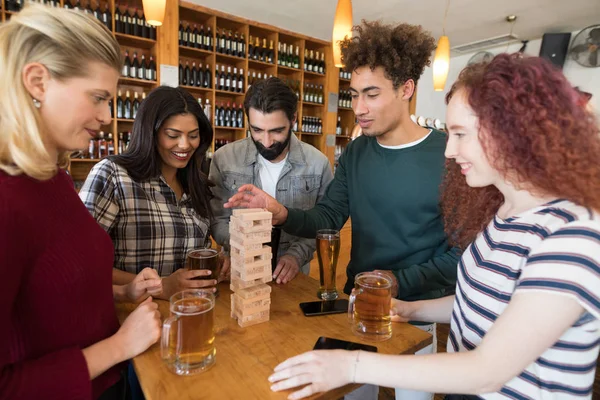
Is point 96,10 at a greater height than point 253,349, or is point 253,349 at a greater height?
point 96,10

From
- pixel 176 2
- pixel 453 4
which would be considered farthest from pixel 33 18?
pixel 453 4

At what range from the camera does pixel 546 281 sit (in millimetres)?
672

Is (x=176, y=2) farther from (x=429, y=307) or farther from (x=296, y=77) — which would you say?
(x=429, y=307)

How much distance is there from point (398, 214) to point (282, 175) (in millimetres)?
765

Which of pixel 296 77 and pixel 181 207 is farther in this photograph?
pixel 296 77

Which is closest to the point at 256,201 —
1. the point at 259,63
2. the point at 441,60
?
the point at 441,60

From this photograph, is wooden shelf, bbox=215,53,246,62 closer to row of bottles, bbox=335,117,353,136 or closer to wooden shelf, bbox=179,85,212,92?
wooden shelf, bbox=179,85,212,92

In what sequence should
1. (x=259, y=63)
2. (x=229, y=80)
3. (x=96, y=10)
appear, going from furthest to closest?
(x=259, y=63) → (x=229, y=80) → (x=96, y=10)

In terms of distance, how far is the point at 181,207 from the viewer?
5.15ft

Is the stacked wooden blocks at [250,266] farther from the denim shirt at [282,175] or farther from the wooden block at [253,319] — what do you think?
the denim shirt at [282,175]

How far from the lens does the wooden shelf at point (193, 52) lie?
4.34 m

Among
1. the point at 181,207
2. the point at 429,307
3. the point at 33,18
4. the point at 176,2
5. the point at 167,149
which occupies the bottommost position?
the point at 429,307

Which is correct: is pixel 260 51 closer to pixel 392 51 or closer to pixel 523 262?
pixel 392 51

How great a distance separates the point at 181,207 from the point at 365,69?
3.29 ft
